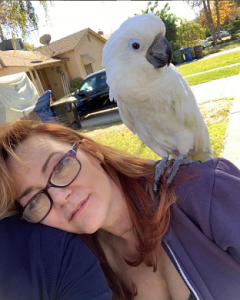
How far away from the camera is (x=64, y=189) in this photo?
0.97 metres

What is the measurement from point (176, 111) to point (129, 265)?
1.11m

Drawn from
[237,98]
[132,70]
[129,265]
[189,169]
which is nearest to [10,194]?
[129,265]

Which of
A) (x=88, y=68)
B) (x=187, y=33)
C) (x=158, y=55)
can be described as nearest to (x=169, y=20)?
(x=187, y=33)

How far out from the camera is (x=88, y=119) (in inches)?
325

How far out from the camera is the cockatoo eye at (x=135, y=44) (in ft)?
5.05

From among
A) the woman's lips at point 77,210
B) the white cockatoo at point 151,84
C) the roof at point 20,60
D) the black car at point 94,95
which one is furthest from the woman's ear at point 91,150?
the roof at point 20,60

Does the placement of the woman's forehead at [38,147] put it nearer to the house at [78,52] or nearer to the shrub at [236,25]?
the house at [78,52]

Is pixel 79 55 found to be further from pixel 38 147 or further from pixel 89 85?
pixel 38 147

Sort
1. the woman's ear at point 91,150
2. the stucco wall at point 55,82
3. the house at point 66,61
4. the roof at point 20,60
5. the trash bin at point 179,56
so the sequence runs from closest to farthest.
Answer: the woman's ear at point 91,150
the roof at point 20,60
the house at point 66,61
the stucco wall at point 55,82
the trash bin at point 179,56

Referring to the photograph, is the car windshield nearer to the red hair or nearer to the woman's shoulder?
the red hair

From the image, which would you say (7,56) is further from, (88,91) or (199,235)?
(199,235)

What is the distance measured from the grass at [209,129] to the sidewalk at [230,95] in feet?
0.28

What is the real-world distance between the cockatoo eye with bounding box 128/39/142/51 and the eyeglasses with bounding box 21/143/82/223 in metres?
0.90

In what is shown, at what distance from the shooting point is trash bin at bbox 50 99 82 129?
6.30 m
